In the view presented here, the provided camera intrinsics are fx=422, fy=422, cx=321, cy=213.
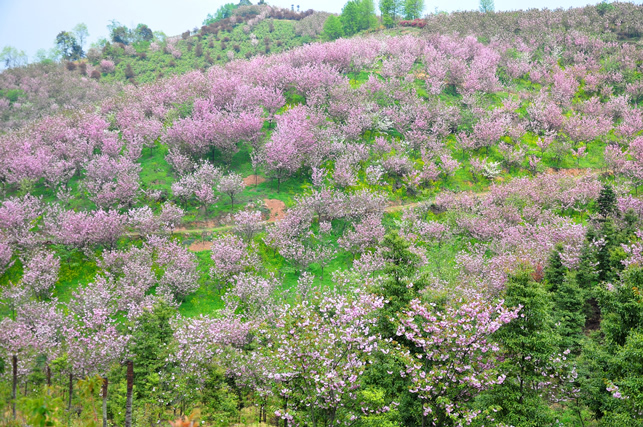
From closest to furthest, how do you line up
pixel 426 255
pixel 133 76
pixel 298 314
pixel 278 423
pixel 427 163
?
pixel 298 314 < pixel 278 423 < pixel 426 255 < pixel 427 163 < pixel 133 76

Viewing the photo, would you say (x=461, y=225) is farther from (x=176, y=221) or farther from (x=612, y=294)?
(x=176, y=221)

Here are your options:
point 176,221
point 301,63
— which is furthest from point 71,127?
point 301,63

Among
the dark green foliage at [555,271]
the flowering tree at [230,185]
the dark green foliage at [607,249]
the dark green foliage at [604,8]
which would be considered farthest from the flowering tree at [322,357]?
the dark green foliage at [604,8]

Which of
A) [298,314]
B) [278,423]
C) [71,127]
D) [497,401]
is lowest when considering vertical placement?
[278,423]

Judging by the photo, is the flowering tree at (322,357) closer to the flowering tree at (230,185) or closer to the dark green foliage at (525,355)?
the dark green foliage at (525,355)

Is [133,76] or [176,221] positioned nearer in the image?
[176,221]

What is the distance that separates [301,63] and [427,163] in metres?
32.9

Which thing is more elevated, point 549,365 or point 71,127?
point 71,127

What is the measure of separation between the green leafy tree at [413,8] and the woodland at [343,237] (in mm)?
28402

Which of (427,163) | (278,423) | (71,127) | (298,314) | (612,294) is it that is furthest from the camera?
(71,127)

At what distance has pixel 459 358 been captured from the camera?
18.9 meters

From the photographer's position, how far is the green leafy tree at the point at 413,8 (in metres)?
114

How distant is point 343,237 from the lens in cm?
4394

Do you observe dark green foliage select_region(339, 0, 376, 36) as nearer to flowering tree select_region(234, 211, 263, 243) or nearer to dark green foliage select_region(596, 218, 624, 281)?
flowering tree select_region(234, 211, 263, 243)
